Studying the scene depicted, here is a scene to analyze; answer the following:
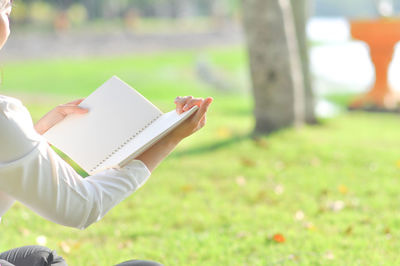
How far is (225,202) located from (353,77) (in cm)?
1224

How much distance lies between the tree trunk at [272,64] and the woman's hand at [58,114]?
4.46 m

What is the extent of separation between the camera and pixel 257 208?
4.01m

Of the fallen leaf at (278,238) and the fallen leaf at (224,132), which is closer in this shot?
the fallen leaf at (278,238)

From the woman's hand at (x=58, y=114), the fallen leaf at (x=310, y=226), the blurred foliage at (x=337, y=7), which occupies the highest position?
the woman's hand at (x=58, y=114)

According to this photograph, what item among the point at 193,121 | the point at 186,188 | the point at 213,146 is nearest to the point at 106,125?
the point at 193,121

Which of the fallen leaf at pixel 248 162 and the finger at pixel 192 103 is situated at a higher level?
the finger at pixel 192 103

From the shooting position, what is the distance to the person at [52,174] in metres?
1.29

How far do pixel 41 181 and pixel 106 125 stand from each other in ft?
1.27

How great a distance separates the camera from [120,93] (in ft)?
5.47

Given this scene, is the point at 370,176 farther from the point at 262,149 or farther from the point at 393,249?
the point at 393,249

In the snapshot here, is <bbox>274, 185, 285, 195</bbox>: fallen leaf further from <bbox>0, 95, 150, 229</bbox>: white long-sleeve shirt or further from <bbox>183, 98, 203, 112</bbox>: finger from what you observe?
<bbox>0, 95, 150, 229</bbox>: white long-sleeve shirt

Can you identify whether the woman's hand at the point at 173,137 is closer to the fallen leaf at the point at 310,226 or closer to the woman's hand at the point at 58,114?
the woman's hand at the point at 58,114

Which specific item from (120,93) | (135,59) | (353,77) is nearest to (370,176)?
(120,93)

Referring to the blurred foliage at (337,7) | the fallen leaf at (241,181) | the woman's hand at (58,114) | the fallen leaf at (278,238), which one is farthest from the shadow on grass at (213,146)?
the blurred foliage at (337,7)
